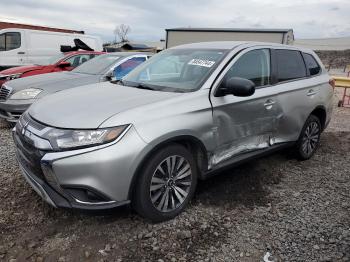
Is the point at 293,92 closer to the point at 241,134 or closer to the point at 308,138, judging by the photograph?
the point at 308,138

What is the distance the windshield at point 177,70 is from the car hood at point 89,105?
9.0 inches

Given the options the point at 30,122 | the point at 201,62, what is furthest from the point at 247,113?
the point at 30,122

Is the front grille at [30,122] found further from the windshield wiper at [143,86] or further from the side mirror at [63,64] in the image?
the side mirror at [63,64]

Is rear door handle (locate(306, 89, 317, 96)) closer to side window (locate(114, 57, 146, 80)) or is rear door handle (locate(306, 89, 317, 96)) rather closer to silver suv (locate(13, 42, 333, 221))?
silver suv (locate(13, 42, 333, 221))

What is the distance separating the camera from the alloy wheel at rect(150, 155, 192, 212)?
2982mm

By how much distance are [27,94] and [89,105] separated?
3447 millimetres

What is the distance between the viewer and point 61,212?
330 cm

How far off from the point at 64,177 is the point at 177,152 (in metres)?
0.99

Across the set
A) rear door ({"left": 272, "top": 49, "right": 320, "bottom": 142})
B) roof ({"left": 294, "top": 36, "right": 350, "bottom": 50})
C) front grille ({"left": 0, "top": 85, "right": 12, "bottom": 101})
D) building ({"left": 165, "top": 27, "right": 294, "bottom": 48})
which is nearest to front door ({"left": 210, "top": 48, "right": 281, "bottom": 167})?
rear door ({"left": 272, "top": 49, "right": 320, "bottom": 142})

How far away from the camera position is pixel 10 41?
12.9 m

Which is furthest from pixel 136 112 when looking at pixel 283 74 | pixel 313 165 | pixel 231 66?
pixel 313 165

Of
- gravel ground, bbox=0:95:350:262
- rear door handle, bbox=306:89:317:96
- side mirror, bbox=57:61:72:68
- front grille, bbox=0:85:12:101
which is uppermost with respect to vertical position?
rear door handle, bbox=306:89:317:96

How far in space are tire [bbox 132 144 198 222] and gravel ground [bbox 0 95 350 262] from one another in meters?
0.13

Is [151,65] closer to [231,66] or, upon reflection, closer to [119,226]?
[231,66]
